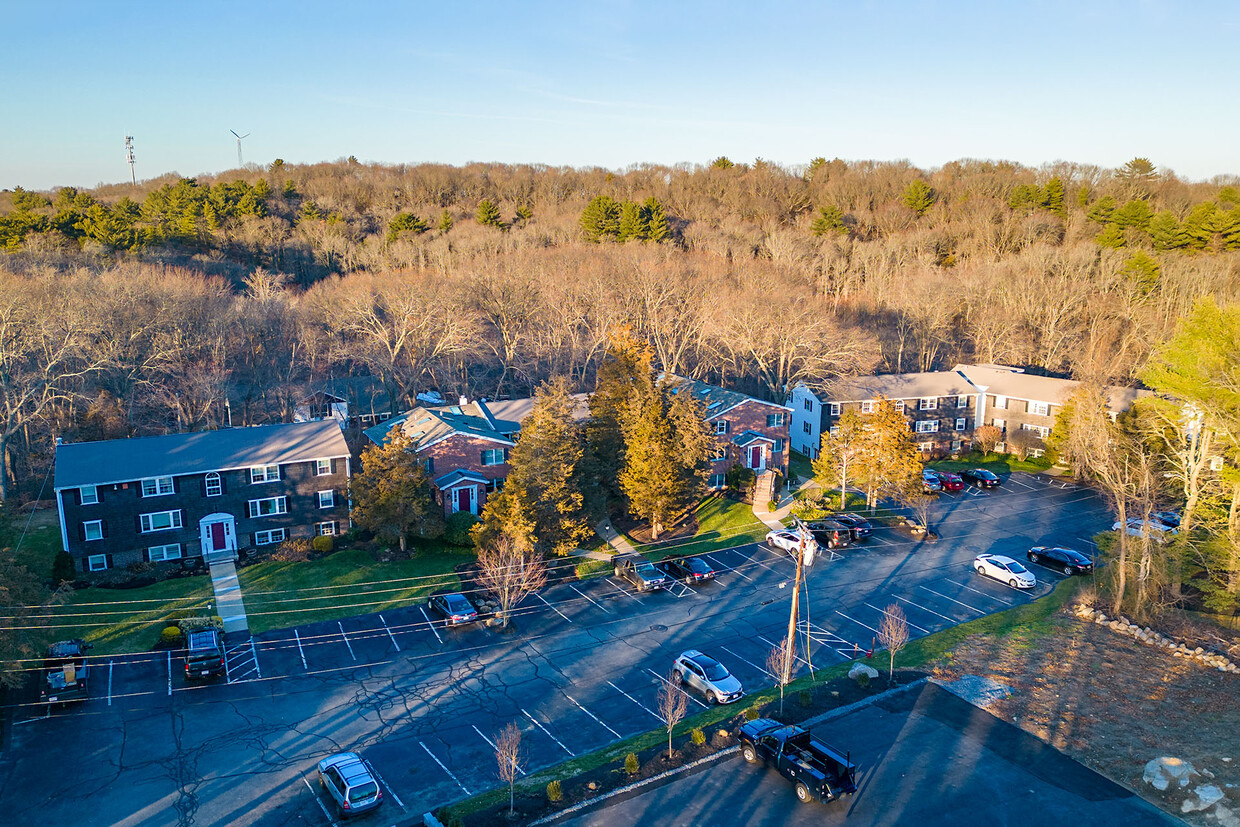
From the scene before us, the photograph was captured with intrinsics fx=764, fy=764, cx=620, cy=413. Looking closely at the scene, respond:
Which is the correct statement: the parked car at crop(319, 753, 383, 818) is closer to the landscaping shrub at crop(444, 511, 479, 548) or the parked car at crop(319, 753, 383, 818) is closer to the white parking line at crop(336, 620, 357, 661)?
the white parking line at crop(336, 620, 357, 661)

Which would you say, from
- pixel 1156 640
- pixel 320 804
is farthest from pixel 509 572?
pixel 1156 640

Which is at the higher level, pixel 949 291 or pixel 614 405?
pixel 949 291

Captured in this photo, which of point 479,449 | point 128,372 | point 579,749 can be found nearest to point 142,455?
point 479,449

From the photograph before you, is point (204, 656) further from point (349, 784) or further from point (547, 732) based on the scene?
point (547, 732)

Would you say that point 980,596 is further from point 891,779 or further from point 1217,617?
point 891,779

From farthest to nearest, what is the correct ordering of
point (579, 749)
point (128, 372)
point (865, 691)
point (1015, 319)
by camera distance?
point (1015, 319), point (128, 372), point (865, 691), point (579, 749)

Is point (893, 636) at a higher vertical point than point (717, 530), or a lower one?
higher
